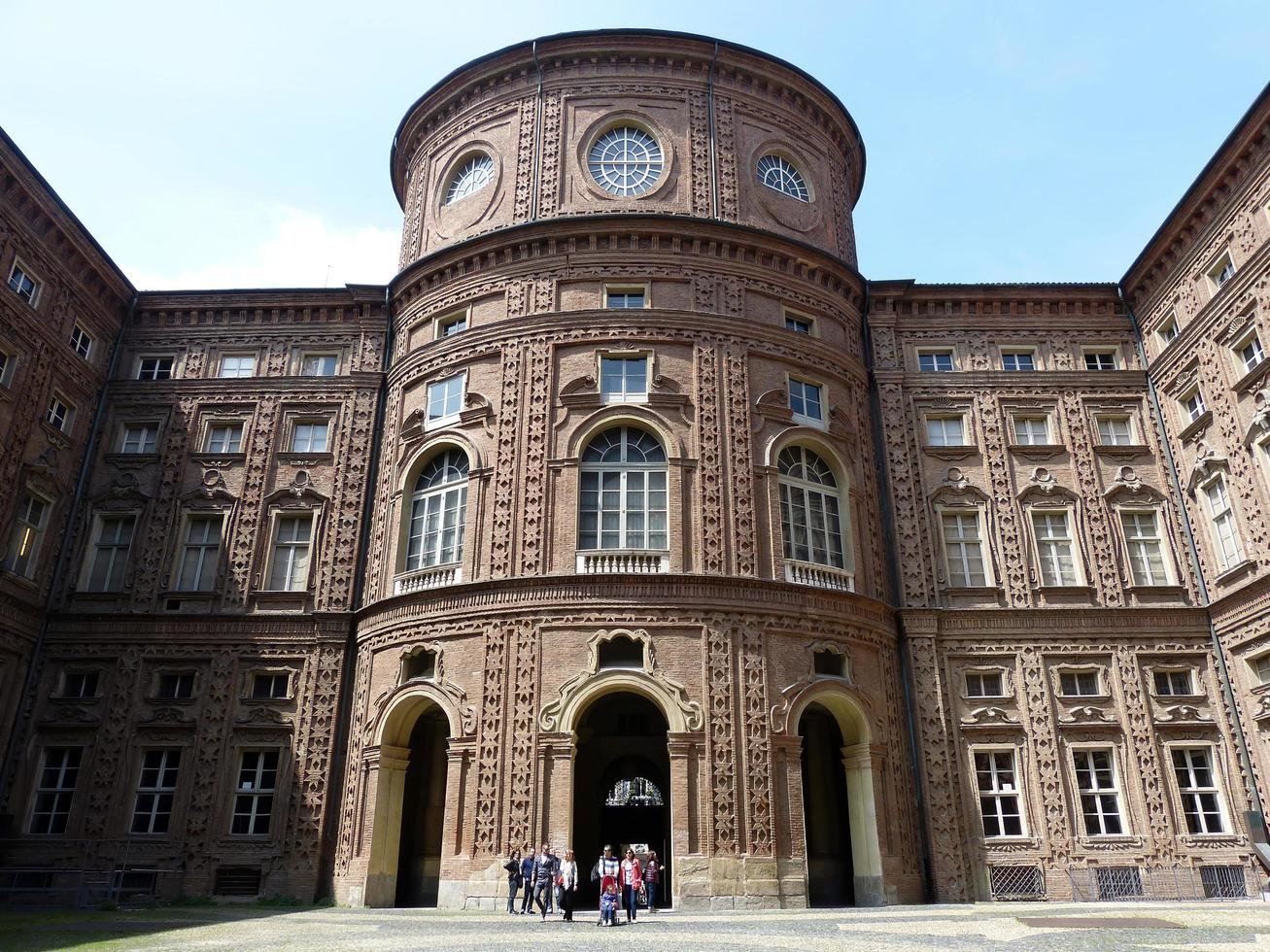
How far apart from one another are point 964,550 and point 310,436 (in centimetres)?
2005

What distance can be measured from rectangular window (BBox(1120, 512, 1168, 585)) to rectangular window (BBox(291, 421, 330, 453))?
24131 mm

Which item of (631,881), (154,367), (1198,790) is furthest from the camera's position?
(154,367)

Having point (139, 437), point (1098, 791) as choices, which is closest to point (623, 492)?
point (1098, 791)

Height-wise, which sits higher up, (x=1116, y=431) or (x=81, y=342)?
(x=81, y=342)

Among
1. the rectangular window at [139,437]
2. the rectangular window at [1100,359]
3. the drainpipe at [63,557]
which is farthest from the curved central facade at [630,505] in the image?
the drainpipe at [63,557]

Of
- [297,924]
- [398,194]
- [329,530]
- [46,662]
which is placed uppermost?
[398,194]

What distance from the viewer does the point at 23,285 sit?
90.2 ft

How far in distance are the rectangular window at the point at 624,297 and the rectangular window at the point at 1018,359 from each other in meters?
12.1

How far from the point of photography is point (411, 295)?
99.3ft

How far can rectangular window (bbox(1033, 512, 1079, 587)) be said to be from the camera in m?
28.1

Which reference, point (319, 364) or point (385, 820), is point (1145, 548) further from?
point (319, 364)

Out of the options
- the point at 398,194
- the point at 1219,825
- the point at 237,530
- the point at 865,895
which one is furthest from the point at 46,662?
the point at 1219,825

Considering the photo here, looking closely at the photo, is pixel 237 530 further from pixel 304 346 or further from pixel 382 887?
pixel 382 887

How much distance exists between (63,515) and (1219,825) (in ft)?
108
